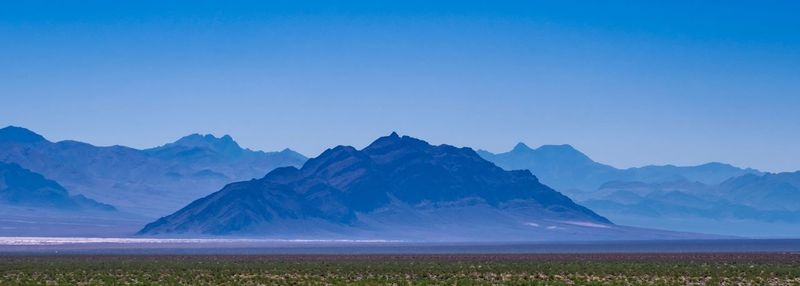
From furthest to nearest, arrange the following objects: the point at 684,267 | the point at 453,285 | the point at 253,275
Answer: the point at 684,267, the point at 253,275, the point at 453,285

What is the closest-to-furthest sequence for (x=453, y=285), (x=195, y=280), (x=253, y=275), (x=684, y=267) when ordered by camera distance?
(x=453, y=285), (x=195, y=280), (x=253, y=275), (x=684, y=267)

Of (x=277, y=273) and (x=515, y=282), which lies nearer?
(x=515, y=282)

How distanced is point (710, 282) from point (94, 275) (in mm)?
37273

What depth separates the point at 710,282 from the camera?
62906 millimetres

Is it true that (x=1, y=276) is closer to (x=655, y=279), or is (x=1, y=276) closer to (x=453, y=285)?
(x=453, y=285)

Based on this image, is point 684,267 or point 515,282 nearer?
point 515,282

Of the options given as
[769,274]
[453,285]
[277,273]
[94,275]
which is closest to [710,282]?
[769,274]

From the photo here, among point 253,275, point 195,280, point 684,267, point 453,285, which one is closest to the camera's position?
point 453,285

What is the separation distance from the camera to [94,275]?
71250 millimetres

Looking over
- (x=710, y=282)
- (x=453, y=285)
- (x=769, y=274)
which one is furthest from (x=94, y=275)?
(x=769, y=274)

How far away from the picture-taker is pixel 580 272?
72.8 metres

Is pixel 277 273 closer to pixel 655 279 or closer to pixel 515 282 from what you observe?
pixel 515 282

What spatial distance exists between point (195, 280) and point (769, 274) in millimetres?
34406

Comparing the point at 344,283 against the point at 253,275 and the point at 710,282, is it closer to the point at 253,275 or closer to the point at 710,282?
the point at 253,275
